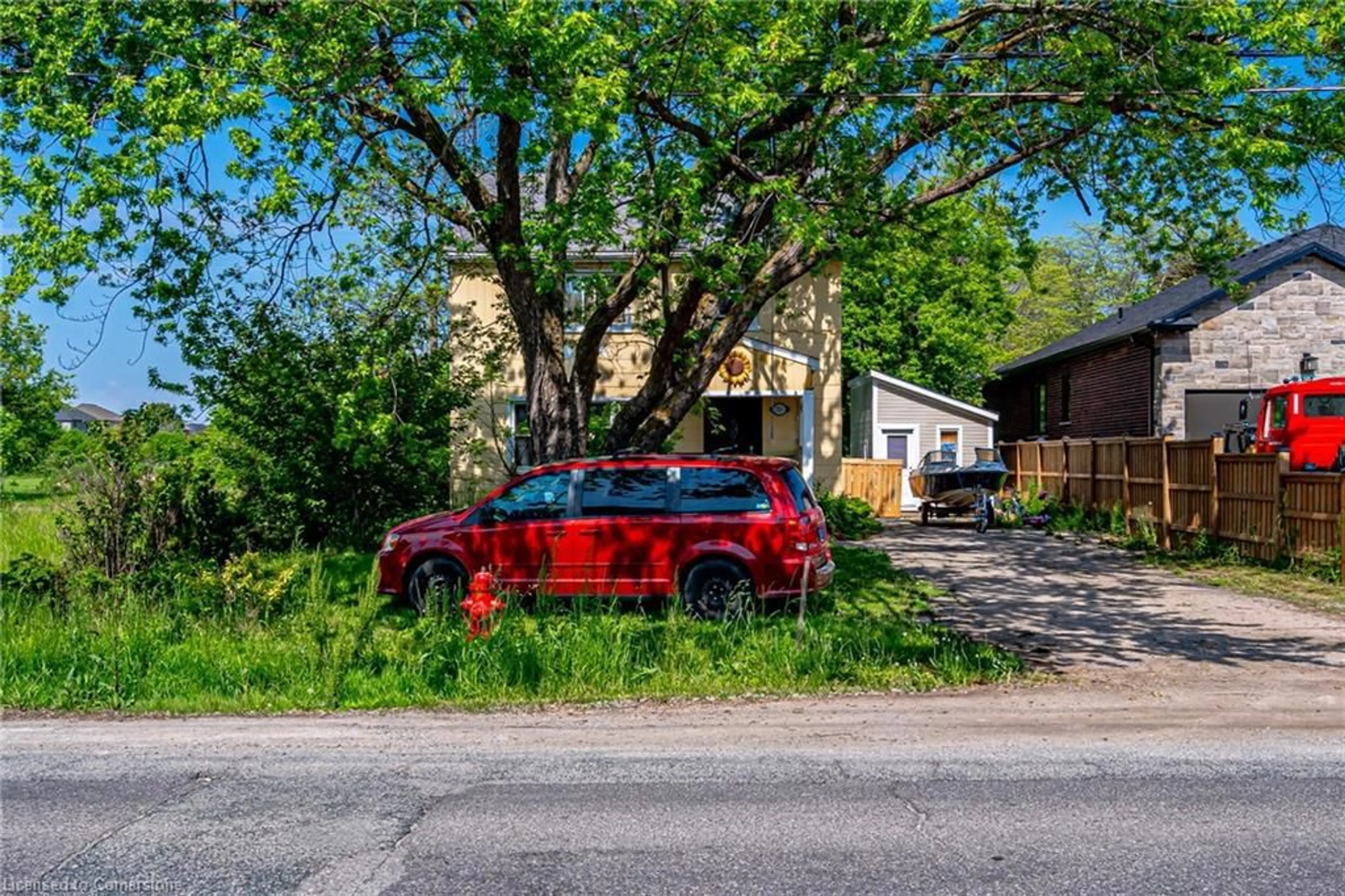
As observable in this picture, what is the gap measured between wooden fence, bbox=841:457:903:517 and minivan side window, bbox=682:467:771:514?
15.1m

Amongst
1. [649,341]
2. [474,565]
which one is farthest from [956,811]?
[649,341]

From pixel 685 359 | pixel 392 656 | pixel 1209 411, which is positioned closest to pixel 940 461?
pixel 1209 411

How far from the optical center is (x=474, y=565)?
11.2 meters

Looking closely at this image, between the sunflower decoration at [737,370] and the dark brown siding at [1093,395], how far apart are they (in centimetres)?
1056

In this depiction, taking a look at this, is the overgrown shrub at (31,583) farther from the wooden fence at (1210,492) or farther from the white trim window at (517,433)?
the wooden fence at (1210,492)

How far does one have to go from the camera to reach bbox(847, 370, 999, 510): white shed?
29.2 meters

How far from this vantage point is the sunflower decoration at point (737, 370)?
2195 cm

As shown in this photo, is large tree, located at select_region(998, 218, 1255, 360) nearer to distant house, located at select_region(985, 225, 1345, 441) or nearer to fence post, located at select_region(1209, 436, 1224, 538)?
distant house, located at select_region(985, 225, 1345, 441)

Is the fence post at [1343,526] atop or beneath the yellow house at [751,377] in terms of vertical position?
beneath

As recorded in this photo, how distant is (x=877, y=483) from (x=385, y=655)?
1884 centimetres

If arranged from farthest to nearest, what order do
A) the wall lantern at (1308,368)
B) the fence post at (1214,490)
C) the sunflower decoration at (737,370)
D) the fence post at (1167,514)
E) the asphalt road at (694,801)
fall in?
the wall lantern at (1308,368) → the sunflower decoration at (737,370) → the fence post at (1167,514) → the fence post at (1214,490) → the asphalt road at (694,801)

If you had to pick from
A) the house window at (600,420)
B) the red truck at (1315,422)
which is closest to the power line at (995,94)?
the house window at (600,420)

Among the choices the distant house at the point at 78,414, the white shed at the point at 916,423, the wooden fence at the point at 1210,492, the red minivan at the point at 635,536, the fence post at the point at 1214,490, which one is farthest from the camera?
the distant house at the point at 78,414

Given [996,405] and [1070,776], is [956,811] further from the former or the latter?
[996,405]
